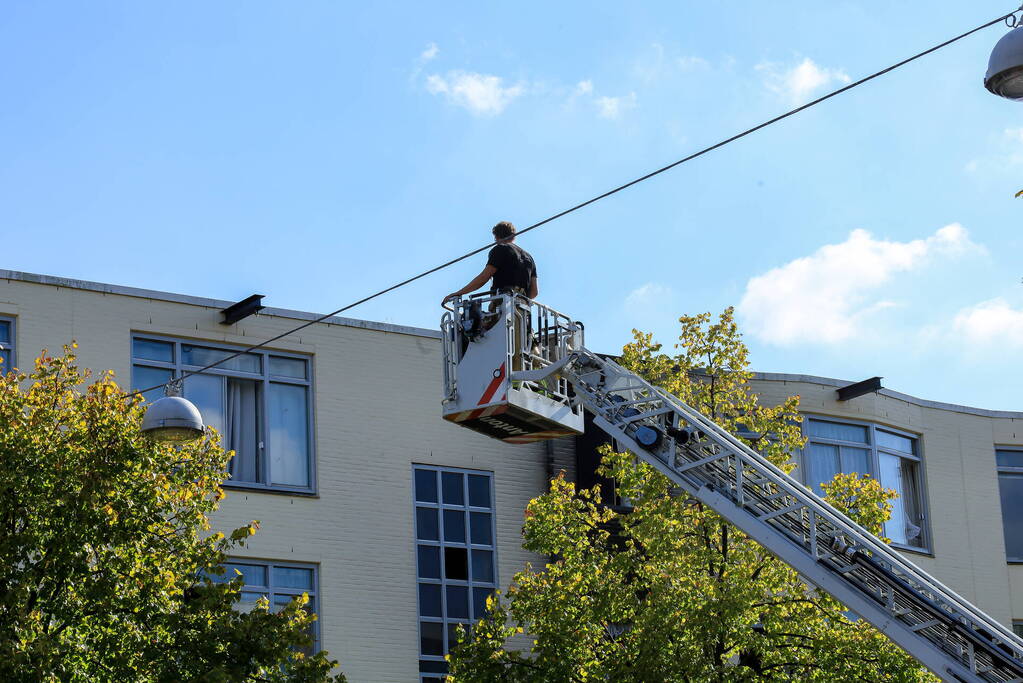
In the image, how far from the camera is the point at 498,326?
18453 millimetres

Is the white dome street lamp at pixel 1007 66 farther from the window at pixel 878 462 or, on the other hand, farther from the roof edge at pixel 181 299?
the window at pixel 878 462

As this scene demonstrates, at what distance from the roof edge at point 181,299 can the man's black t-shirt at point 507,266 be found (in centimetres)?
836

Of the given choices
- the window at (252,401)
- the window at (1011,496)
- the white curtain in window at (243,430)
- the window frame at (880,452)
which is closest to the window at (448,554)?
the window at (252,401)

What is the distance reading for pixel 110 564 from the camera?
1991 cm

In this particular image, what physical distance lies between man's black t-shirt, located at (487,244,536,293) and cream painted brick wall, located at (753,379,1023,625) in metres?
15.9

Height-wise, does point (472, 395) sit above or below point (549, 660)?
above

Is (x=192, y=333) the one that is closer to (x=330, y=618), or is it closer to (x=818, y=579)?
(x=330, y=618)

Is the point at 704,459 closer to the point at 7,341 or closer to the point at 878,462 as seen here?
the point at 7,341

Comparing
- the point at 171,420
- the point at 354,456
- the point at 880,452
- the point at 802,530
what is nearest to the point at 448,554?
the point at 354,456

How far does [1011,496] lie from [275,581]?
659 inches

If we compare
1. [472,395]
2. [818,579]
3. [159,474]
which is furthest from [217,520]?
[818,579]

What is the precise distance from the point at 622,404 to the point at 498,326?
161 cm

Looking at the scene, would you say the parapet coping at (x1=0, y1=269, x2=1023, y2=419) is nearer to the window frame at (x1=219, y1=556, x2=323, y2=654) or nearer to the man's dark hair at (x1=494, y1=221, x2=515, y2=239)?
the window frame at (x1=219, y1=556, x2=323, y2=654)

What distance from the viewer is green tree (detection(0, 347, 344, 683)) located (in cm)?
1931
